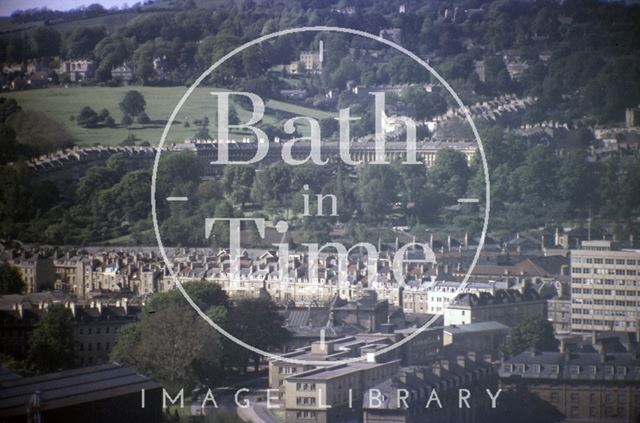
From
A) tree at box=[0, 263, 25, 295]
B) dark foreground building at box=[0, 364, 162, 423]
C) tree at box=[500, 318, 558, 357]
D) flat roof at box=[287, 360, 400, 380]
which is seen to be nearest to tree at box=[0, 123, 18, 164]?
tree at box=[0, 263, 25, 295]

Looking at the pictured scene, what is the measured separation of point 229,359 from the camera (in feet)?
50.1

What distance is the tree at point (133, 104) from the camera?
23.0 m

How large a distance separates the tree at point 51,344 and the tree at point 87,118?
6749 millimetres

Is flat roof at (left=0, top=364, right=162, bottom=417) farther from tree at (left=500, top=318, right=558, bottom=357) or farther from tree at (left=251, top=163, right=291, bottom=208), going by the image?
tree at (left=251, top=163, right=291, bottom=208)

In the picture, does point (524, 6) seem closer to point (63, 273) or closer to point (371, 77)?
point (371, 77)

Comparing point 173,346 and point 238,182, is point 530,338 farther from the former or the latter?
point 238,182

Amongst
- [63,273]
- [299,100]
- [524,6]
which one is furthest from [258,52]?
[63,273]

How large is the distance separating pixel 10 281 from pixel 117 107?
5.13 metres

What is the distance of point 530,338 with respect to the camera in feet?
52.0

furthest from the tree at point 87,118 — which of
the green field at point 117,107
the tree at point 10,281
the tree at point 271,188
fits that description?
the tree at point 10,281

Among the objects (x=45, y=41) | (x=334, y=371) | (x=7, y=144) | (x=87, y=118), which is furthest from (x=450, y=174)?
(x=334, y=371)

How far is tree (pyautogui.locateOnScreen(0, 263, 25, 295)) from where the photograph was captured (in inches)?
724

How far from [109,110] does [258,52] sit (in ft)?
15.9

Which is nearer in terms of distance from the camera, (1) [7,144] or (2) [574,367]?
(2) [574,367]
